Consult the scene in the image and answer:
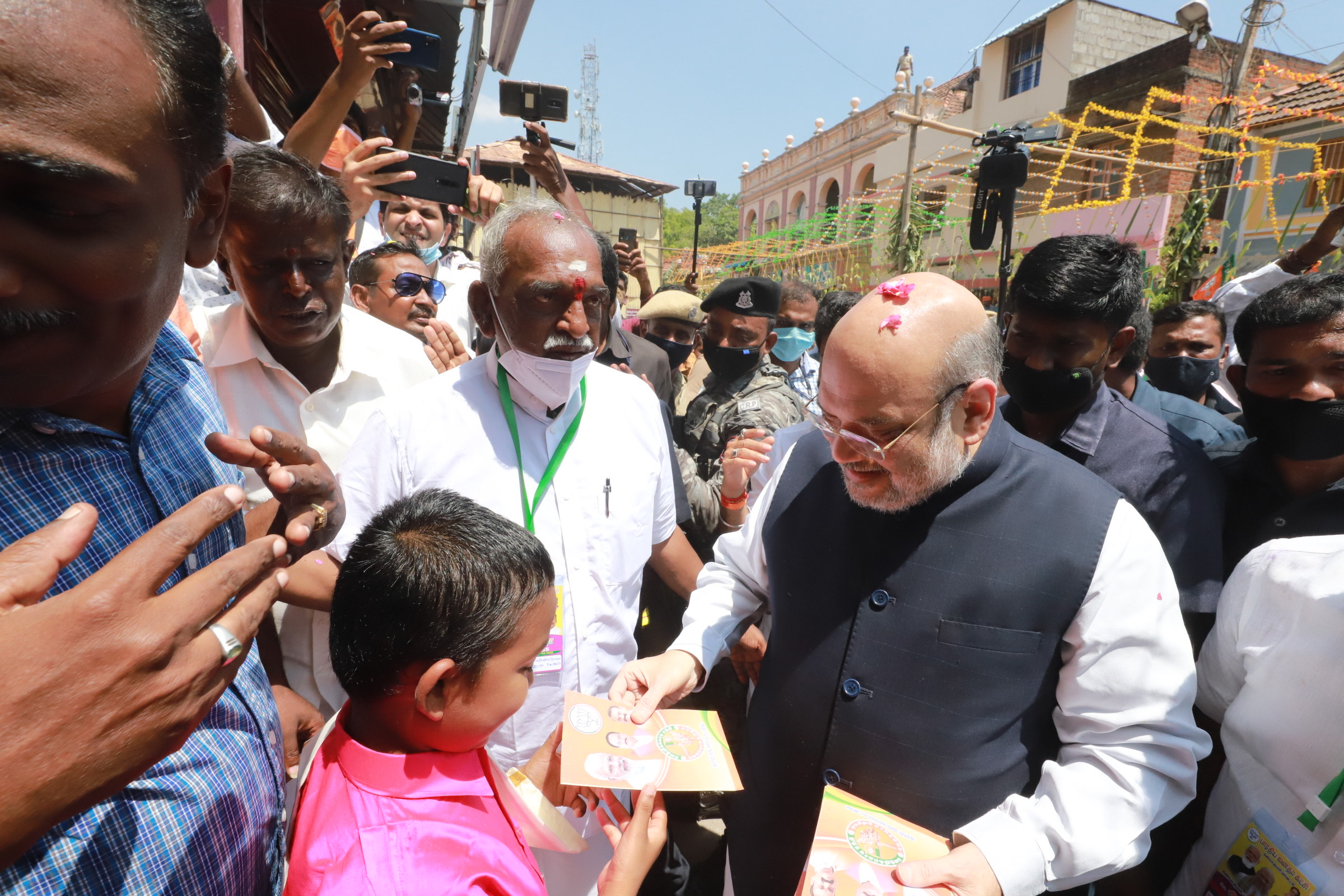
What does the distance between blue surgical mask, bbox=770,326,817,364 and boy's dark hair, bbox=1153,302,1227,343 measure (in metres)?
2.32

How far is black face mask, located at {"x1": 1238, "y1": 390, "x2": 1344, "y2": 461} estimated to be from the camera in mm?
2061

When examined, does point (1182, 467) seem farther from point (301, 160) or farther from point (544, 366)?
point (301, 160)

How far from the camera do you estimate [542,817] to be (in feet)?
5.47

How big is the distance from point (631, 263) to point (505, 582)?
17.3 feet

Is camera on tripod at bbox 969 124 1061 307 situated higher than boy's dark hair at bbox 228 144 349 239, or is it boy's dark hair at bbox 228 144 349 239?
camera on tripod at bbox 969 124 1061 307

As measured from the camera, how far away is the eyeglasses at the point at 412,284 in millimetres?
3604

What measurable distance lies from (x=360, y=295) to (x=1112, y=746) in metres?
3.83

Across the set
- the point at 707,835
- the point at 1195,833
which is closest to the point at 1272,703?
the point at 1195,833

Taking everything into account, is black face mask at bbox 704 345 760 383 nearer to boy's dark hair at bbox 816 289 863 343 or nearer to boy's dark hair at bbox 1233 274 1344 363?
boy's dark hair at bbox 816 289 863 343

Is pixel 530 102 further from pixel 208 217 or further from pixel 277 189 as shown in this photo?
pixel 208 217

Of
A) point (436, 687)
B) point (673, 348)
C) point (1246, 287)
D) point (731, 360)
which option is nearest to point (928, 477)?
point (436, 687)

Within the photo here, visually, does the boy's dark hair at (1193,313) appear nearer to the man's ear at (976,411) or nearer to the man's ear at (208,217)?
the man's ear at (976,411)

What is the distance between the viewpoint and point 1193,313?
4.42 meters

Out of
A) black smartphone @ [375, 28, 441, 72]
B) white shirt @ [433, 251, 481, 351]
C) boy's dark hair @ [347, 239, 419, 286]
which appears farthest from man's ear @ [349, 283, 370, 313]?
black smartphone @ [375, 28, 441, 72]
